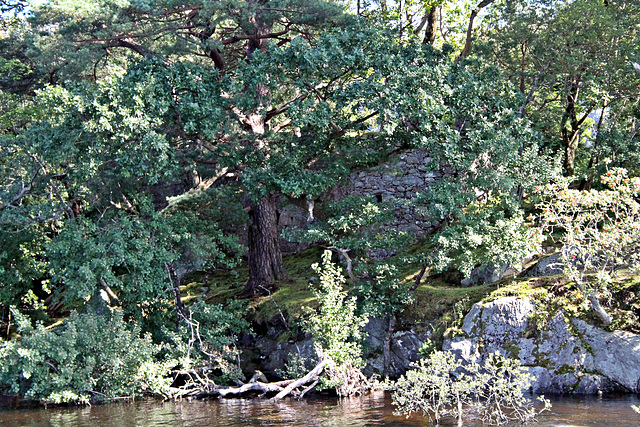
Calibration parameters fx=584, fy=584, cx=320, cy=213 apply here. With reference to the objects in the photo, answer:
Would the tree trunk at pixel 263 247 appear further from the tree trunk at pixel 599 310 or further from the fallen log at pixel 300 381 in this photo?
the tree trunk at pixel 599 310

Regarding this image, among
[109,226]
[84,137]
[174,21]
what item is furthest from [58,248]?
[174,21]

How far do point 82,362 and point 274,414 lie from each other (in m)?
4.79

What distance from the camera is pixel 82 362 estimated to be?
12844mm

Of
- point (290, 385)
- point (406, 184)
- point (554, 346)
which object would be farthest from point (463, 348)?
point (406, 184)

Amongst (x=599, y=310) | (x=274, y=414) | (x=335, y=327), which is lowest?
(x=274, y=414)

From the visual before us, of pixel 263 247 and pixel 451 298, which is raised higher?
pixel 263 247

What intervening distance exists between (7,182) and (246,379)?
26.8 ft

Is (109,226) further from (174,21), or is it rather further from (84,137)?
(174,21)

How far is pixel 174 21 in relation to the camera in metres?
14.5

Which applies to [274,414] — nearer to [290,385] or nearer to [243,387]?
[290,385]

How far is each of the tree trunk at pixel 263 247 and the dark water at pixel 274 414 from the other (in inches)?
178

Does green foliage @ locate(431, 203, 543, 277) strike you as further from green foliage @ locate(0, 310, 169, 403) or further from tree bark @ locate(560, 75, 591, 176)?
green foliage @ locate(0, 310, 169, 403)

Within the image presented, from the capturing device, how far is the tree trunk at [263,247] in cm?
1664

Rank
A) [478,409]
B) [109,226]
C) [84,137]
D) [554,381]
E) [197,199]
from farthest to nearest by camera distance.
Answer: [197,199]
[109,226]
[84,137]
[554,381]
[478,409]
